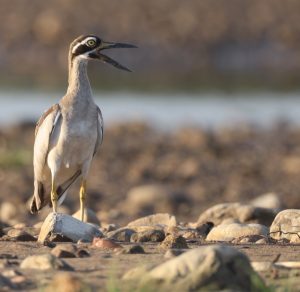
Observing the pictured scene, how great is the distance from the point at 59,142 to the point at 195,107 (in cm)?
1245

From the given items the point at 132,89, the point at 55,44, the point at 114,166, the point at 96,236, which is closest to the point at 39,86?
the point at 132,89

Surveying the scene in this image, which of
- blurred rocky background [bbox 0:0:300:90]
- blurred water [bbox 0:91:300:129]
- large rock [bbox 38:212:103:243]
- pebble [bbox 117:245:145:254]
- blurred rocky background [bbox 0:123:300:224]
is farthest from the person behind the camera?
blurred rocky background [bbox 0:0:300:90]

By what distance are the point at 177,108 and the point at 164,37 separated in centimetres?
735

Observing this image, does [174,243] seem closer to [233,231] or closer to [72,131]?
[233,231]

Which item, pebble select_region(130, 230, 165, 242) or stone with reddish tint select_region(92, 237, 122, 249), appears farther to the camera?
pebble select_region(130, 230, 165, 242)

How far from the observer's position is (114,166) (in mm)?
14492

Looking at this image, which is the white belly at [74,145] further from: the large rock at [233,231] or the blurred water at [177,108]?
the blurred water at [177,108]

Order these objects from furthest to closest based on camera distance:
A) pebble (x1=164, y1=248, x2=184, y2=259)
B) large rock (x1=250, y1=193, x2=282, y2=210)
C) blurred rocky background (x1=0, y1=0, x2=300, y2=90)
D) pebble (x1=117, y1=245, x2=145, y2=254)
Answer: blurred rocky background (x1=0, y1=0, x2=300, y2=90), large rock (x1=250, y1=193, x2=282, y2=210), pebble (x1=117, y1=245, x2=145, y2=254), pebble (x1=164, y1=248, x2=184, y2=259)

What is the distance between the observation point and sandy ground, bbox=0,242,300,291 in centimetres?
541

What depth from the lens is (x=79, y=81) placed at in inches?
340

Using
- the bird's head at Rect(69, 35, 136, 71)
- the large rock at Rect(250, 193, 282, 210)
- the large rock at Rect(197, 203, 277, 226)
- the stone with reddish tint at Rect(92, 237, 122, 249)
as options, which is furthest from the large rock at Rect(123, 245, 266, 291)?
the large rock at Rect(250, 193, 282, 210)

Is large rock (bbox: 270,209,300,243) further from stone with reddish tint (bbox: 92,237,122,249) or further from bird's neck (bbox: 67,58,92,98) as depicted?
bird's neck (bbox: 67,58,92,98)

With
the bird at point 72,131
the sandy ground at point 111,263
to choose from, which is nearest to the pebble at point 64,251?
the sandy ground at point 111,263

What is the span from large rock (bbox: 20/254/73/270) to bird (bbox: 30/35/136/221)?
8.24 ft
